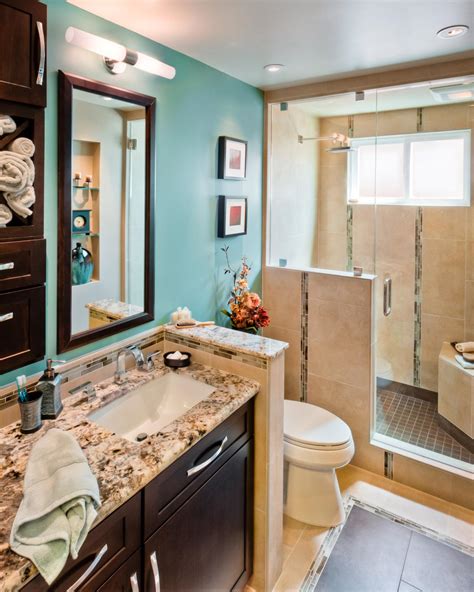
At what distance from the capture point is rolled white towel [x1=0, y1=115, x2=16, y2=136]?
123 centimetres

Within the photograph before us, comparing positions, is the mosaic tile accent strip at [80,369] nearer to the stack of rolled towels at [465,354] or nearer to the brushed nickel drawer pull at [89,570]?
the brushed nickel drawer pull at [89,570]

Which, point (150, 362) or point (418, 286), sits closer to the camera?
point (150, 362)

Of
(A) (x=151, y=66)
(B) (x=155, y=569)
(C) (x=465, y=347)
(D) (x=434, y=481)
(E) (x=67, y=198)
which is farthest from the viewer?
(C) (x=465, y=347)

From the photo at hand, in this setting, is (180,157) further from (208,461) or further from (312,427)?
(312,427)

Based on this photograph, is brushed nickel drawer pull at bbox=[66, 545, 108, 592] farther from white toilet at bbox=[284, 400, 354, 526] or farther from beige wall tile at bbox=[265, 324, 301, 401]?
beige wall tile at bbox=[265, 324, 301, 401]

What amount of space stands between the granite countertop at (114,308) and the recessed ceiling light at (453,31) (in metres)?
1.85

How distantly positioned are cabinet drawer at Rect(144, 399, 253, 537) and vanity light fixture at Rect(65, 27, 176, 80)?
1.41m

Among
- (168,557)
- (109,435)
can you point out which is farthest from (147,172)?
(168,557)

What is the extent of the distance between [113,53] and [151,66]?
19cm

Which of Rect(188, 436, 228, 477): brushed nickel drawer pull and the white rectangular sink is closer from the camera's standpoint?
Rect(188, 436, 228, 477): brushed nickel drawer pull

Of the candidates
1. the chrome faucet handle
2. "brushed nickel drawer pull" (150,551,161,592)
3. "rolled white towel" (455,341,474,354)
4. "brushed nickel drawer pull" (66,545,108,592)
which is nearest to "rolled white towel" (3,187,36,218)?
the chrome faucet handle

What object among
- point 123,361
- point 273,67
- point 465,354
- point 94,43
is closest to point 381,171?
point 273,67

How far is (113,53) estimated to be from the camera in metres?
1.48

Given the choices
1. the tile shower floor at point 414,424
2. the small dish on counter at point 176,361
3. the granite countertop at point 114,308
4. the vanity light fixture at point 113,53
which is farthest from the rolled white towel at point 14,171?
the tile shower floor at point 414,424
